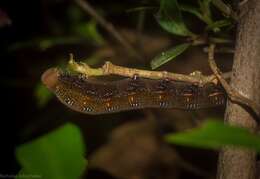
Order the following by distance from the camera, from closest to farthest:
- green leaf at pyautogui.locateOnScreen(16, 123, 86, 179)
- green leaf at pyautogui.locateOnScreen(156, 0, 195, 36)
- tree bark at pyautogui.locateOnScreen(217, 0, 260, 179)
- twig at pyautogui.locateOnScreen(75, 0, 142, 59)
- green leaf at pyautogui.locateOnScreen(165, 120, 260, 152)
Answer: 1. green leaf at pyautogui.locateOnScreen(165, 120, 260, 152)
2. green leaf at pyautogui.locateOnScreen(16, 123, 86, 179)
3. tree bark at pyautogui.locateOnScreen(217, 0, 260, 179)
4. green leaf at pyautogui.locateOnScreen(156, 0, 195, 36)
5. twig at pyautogui.locateOnScreen(75, 0, 142, 59)

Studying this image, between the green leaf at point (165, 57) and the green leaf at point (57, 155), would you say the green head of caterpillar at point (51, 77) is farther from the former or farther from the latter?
the green leaf at point (57, 155)

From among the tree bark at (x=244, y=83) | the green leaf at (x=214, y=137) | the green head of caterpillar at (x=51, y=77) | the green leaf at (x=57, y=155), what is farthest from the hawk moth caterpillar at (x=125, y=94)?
the green leaf at (x=214, y=137)

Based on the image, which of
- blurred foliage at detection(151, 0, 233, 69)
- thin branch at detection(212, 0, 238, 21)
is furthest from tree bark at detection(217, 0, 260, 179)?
blurred foliage at detection(151, 0, 233, 69)

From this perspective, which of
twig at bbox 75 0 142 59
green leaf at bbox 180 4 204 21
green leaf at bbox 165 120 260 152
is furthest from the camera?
twig at bbox 75 0 142 59

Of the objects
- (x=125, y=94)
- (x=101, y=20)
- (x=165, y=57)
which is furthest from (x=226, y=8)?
(x=101, y=20)

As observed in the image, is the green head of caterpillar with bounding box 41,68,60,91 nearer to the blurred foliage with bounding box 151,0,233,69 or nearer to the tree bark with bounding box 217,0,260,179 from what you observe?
the blurred foliage with bounding box 151,0,233,69

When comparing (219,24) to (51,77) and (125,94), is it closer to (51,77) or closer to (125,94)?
(125,94)

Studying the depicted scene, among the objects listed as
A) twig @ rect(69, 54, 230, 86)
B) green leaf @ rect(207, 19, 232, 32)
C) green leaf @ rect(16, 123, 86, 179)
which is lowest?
green leaf @ rect(16, 123, 86, 179)
